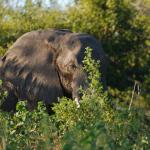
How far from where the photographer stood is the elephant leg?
10.1 m

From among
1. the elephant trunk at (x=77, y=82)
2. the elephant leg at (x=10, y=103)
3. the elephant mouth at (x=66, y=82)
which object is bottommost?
the elephant leg at (x=10, y=103)

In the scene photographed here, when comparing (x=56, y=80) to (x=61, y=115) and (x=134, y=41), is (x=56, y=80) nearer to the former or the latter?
(x=134, y=41)

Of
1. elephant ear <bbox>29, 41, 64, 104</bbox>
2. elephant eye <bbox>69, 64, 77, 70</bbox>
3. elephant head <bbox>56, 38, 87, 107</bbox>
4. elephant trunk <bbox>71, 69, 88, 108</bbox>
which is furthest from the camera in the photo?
elephant ear <bbox>29, 41, 64, 104</bbox>

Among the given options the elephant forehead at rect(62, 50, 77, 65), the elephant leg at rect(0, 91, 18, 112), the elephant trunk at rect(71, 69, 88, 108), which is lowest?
the elephant leg at rect(0, 91, 18, 112)

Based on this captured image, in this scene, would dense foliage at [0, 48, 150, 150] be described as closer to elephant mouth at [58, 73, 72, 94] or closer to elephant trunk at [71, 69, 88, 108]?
elephant trunk at [71, 69, 88, 108]

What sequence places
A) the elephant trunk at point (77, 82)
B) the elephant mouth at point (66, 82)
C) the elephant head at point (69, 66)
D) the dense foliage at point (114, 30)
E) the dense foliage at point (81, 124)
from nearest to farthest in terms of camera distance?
the dense foliage at point (81, 124) < the elephant trunk at point (77, 82) < the elephant head at point (69, 66) < the elephant mouth at point (66, 82) < the dense foliage at point (114, 30)

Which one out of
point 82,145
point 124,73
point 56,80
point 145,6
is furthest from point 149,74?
point 82,145

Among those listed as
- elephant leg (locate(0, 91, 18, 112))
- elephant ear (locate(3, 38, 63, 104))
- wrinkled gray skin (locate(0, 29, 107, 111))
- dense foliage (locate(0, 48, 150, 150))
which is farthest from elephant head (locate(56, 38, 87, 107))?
dense foliage (locate(0, 48, 150, 150))

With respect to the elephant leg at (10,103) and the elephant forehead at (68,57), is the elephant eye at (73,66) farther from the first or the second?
the elephant leg at (10,103)

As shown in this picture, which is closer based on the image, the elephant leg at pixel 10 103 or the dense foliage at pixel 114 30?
the elephant leg at pixel 10 103

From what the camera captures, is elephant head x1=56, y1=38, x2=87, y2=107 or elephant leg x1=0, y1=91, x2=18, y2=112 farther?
elephant leg x1=0, y1=91, x2=18, y2=112

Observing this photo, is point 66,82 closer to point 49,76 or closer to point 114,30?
point 49,76

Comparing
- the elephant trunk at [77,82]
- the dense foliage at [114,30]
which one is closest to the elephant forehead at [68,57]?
the elephant trunk at [77,82]

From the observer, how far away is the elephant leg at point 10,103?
10.1 meters
